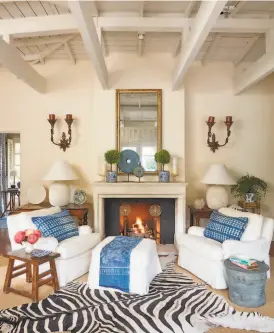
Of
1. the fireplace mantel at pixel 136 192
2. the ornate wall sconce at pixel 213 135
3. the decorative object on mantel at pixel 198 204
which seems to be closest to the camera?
the fireplace mantel at pixel 136 192

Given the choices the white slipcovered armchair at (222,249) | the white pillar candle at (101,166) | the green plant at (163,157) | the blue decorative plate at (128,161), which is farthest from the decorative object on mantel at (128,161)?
the white slipcovered armchair at (222,249)

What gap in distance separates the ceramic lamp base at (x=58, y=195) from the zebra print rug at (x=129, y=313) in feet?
6.04

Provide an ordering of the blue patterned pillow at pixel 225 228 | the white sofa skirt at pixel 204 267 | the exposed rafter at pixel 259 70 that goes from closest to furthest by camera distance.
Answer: the white sofa skirt at pixel 204 267
the blue patterned pillow at pixel 225 228
the exposed rafter at pixel 259 70

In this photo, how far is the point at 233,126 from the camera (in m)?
5.48

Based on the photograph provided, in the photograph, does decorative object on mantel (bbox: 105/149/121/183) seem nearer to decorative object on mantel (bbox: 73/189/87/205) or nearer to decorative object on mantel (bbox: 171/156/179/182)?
decorative object on mantel (bbox: 73/189/87/205)

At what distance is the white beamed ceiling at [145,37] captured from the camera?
3.62m

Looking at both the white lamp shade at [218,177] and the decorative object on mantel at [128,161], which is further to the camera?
the decorative object on mantel at [128,161]

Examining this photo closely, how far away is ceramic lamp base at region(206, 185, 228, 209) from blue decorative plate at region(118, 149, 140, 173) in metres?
1.27

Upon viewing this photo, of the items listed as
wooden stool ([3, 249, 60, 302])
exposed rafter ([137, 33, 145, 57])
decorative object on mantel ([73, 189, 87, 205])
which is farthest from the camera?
decorative object on mantel ([73, 189, 87, 205])

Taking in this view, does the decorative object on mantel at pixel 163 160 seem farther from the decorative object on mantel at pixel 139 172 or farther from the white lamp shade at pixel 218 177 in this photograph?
the white lamp shade at pixel 218 177

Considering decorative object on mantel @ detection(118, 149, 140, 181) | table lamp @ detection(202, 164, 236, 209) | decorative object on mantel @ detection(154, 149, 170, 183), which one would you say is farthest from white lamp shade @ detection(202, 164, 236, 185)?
decorative object on mantel @ detection(118, 149, 140, 181)

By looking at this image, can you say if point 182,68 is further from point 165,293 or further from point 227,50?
point 165,293

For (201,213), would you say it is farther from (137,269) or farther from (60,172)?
(60,172)

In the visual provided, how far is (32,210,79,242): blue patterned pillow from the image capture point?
3668mm
